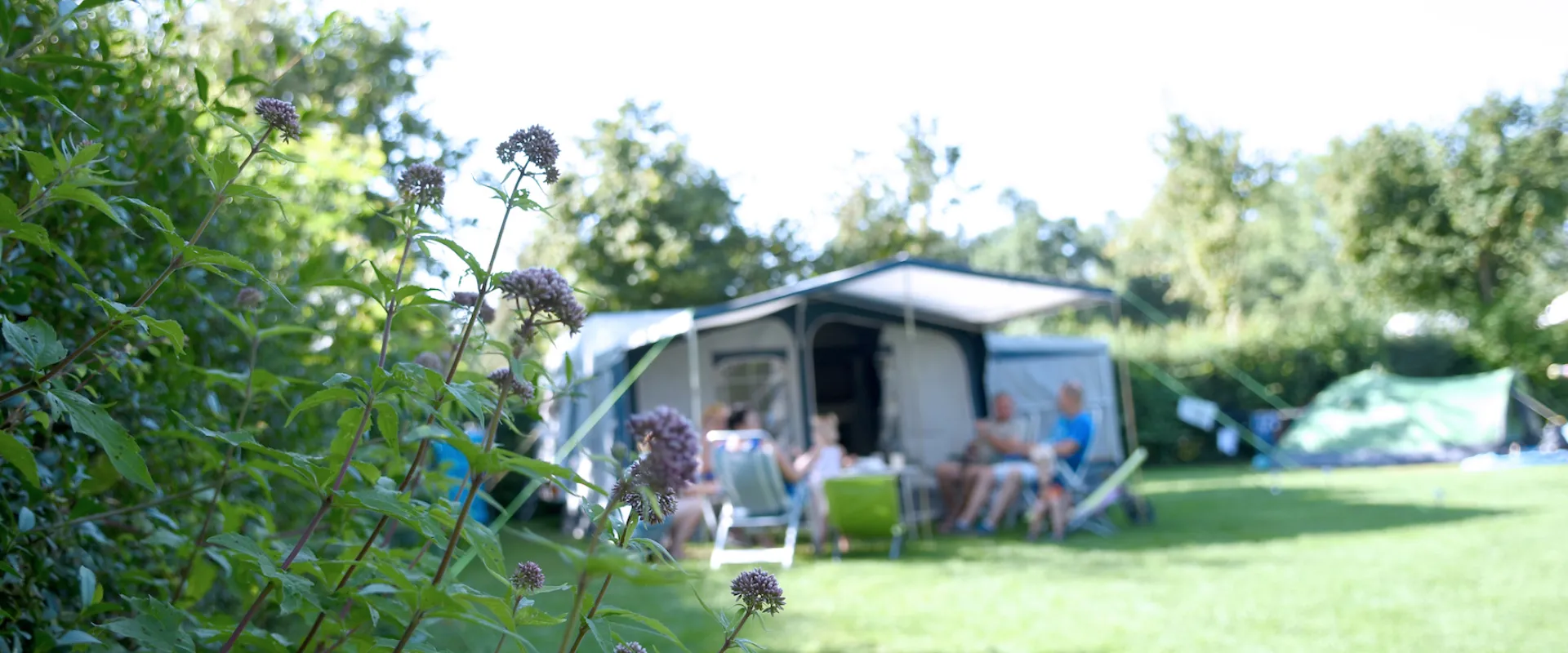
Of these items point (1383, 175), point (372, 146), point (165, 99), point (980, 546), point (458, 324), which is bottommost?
point (980, 546)

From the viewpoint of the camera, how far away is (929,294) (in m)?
8.43

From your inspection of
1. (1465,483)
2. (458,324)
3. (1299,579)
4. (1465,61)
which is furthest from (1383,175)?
(458,324)

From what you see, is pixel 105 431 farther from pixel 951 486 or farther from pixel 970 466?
pixel 951 486

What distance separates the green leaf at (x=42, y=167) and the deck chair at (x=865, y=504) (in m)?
5.47

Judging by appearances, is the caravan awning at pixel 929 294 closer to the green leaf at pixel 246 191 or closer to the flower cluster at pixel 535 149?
the flower cluster at pixel 535 149

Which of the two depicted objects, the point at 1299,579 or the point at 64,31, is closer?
the point at 64,31

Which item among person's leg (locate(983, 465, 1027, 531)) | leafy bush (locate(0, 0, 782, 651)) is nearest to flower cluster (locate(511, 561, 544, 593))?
leafy bush (locate(0, 0, 782, 651))

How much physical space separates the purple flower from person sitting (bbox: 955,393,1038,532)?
683 cm

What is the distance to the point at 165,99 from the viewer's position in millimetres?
1640

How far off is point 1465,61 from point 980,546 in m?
19.4

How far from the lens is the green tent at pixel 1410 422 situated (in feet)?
40.4

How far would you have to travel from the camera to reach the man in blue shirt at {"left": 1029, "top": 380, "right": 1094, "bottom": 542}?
697cm

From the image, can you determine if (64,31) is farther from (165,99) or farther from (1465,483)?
(1465,483)

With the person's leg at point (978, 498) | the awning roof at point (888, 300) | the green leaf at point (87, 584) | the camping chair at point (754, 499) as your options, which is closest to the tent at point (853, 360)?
the awning roof at point (888, 300)
